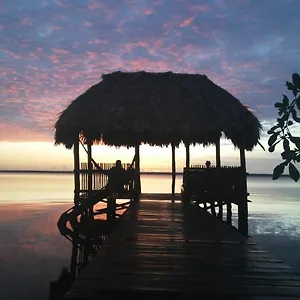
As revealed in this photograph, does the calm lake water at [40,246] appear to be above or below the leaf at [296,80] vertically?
below

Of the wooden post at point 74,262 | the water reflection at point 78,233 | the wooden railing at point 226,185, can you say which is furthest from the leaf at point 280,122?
the wooden post at point 74,262

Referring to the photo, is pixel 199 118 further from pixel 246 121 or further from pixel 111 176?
pixel 111 176

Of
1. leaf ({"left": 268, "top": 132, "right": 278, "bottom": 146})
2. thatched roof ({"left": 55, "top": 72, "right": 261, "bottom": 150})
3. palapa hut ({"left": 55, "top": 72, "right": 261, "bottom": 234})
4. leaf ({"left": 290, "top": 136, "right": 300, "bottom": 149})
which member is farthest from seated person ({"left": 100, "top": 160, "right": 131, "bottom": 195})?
leaf ({"left": 290, "top": 136, "right": 300, "bottom": 149})

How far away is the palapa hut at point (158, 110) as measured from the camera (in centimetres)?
1200

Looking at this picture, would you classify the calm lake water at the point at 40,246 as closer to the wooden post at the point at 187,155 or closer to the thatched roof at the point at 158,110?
the thatched roof at the point at 158,110

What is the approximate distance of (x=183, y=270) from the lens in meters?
5.03

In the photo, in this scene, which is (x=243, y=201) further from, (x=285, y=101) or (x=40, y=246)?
(x=285, y=101)

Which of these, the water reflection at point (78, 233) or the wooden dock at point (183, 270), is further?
the water reflection at point (78, 233)

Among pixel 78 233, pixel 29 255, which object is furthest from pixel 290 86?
pixel 29 255

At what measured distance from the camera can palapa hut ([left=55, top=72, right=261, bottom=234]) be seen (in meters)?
12.0

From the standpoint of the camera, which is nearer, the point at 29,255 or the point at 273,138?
the point at 273,138

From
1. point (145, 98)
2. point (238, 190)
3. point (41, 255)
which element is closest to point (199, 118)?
point (145, 98)

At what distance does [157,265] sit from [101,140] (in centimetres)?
1261

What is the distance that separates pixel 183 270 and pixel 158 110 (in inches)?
299
